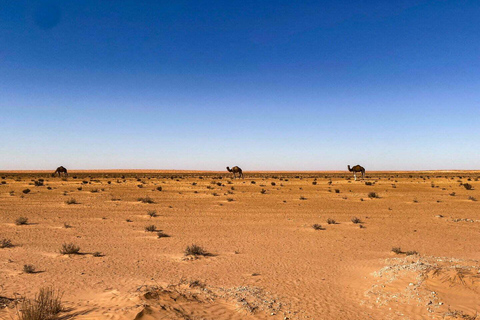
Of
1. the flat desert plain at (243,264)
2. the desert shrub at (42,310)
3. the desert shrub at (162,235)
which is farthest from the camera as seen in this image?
the desert shrub at (162,235)

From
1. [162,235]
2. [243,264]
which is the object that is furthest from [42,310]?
[162,235]

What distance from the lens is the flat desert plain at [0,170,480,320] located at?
7355 mm

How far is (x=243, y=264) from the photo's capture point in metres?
11.4

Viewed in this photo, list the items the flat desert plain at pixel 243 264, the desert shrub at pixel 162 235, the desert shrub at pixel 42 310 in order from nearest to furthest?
the desert shrub at pixel 42 310 → the flat desert plain at pixel 243 264 → the desert shrub at pixel 162 235

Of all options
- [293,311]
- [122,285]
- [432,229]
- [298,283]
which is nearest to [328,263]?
[298,283]

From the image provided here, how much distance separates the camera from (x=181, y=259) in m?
11.8

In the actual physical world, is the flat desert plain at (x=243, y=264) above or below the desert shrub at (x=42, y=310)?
below

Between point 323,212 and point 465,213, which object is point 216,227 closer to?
point 323,212

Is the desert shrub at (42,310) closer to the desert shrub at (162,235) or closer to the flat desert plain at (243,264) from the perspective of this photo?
the flat desert plain at (243,264)

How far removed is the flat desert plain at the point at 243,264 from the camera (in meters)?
7.36

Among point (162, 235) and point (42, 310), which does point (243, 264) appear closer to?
point (162, 235)

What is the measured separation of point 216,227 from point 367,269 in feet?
30.2

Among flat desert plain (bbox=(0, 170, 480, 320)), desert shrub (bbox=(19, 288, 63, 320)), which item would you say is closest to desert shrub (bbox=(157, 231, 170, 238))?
flat desert plain (bbox=(0, 170, 480, 320))

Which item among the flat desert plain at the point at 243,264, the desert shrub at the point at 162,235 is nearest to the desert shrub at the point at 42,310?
the flat desert plain at the point at 243,264
